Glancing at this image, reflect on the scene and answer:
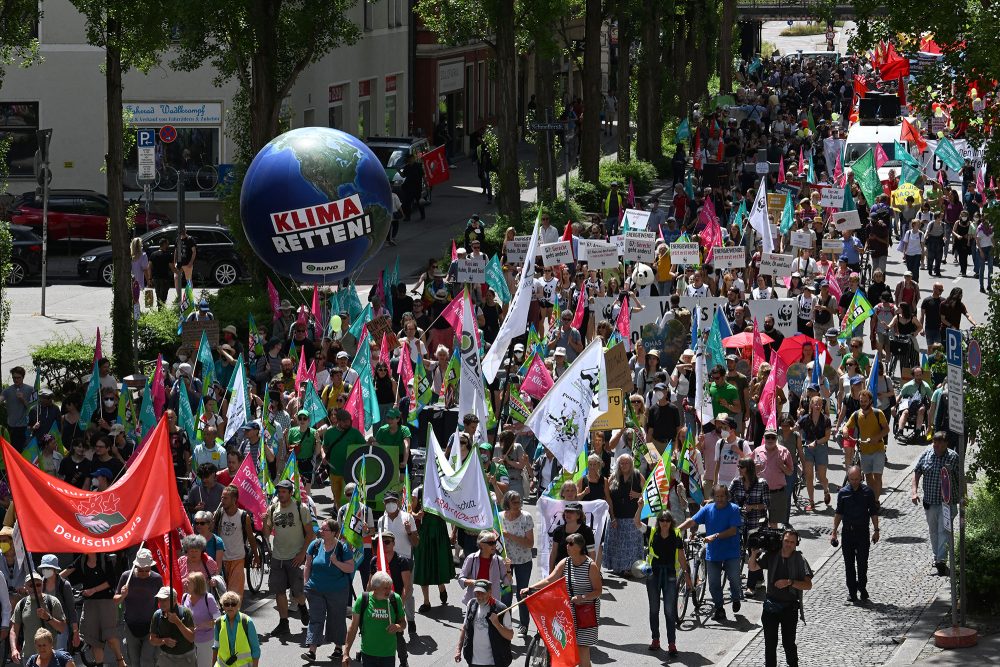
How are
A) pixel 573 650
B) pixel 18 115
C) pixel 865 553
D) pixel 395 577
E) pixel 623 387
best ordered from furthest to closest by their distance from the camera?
pixel 18 115
pixel 623 387
pixel 865 553
pixel 395 577
pixel 573 650

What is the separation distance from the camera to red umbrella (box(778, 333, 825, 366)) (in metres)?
21.6

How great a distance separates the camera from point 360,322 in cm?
2312

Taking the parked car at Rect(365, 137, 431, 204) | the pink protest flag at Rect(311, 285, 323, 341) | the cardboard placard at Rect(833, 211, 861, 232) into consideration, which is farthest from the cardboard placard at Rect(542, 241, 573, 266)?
the parked car at Rect(365, 137, 431, 204)

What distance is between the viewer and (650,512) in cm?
1614

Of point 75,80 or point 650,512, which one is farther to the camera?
point 75,80

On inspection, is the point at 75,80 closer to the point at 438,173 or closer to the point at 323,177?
the point at 438,173

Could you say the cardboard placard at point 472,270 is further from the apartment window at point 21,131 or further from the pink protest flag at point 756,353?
the apartment window at point 21,131

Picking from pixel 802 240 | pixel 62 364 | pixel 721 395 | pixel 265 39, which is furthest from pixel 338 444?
pixel 265 39

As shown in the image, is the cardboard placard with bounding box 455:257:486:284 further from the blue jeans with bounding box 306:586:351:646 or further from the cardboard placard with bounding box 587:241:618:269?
the blue jeans with bounding box 306:586:351:646

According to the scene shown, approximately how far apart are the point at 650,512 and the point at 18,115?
2915 cm

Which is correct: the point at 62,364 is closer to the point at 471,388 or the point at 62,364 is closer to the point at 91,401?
the point at 91,401

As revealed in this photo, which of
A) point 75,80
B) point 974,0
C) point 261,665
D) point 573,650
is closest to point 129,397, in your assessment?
point 261,665

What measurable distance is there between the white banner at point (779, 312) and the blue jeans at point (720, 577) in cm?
831

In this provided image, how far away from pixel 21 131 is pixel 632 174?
51.6ft
